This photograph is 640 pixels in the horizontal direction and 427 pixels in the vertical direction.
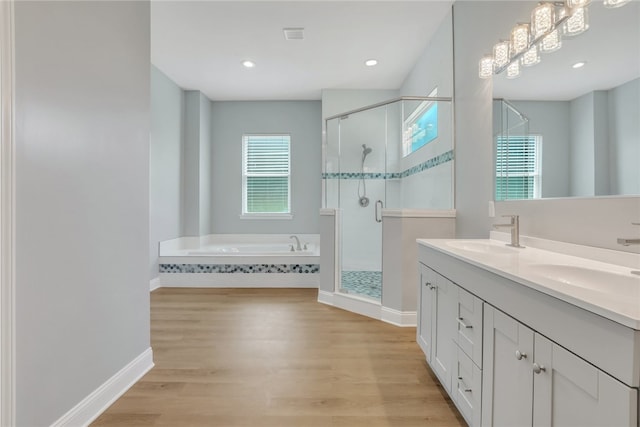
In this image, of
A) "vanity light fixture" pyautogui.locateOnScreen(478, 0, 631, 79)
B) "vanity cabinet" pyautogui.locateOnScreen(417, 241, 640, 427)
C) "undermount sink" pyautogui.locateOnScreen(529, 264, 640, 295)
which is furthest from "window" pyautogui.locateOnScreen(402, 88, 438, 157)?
"undermount sink" pyautogui.locateOnScreen(529, 264, 640, 295)

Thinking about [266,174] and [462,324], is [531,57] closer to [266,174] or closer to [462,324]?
[462,324]

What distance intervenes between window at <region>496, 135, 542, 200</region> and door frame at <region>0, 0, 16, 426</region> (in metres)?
2.33

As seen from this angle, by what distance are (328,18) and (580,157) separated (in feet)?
7.94

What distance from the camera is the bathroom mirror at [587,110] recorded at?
47.9 inches

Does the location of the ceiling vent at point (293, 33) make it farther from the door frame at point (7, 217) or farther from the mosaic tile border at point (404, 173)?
the door frame at point (7, 217)

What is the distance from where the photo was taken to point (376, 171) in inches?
147

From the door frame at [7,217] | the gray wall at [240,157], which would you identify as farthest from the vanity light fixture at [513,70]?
the gray wall at [240,157]

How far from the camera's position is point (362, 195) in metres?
3.61

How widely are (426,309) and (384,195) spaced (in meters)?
1.80

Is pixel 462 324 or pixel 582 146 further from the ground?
pixel 582 146

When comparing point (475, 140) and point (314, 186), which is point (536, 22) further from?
point (314, 186)

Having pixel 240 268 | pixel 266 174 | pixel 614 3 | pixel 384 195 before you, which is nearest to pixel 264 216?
pixel 266 174

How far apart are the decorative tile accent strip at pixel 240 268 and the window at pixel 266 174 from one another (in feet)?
4.43

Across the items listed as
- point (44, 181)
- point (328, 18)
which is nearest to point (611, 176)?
point (44, 181)
